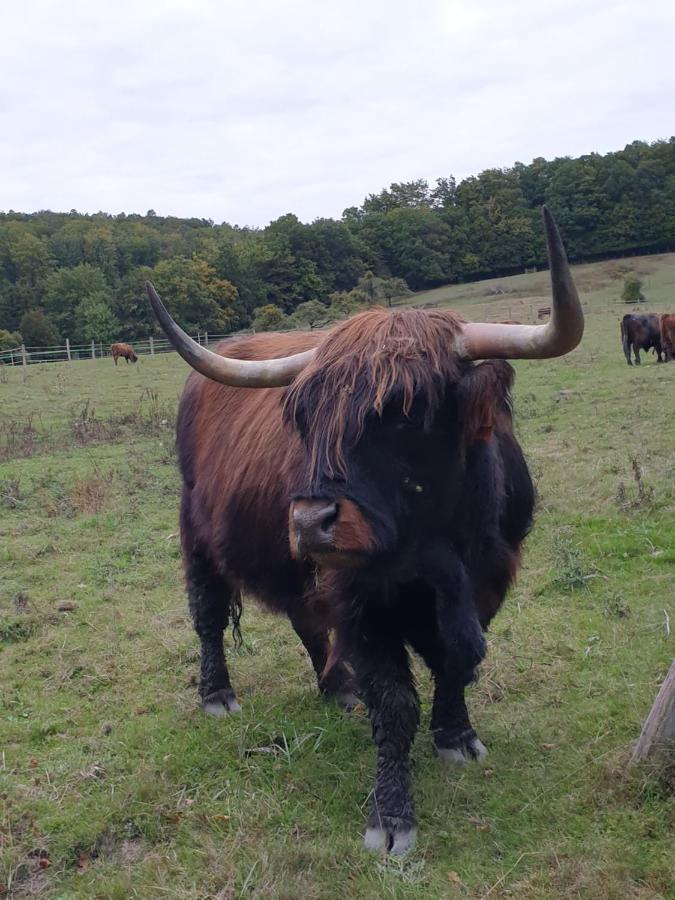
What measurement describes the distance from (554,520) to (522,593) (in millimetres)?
1602

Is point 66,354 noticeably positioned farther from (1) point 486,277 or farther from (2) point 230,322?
(1) point 486,277

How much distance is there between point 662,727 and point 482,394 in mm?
1485

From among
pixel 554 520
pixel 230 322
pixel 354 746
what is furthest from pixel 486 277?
pixel 354 746

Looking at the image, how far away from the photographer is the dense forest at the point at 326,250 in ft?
171

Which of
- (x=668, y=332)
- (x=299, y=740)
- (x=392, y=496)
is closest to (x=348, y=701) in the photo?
(x=299, y=740)

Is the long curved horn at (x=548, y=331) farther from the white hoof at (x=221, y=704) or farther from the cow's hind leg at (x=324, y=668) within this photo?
the white hoof at (x=221, y=704)

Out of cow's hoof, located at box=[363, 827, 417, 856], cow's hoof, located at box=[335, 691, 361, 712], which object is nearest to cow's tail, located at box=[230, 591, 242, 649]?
cow's hoof, located at box=[335, 691, 361, 712]

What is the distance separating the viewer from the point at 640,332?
18188mm

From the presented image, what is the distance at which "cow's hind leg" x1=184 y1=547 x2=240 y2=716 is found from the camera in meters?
4.50

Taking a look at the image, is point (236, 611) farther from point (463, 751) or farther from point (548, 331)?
point (548, 331)

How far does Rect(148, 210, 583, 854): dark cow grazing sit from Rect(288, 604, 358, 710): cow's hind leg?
0.24m

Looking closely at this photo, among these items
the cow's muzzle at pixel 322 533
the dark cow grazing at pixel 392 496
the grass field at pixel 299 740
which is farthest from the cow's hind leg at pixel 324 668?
the cow's muzzle at pixel 322 533

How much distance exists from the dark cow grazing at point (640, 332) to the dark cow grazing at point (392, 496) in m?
15.8

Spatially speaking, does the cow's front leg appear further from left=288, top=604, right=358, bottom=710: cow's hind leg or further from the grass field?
left=288, top=604, right=358, bottom=710: cow's hind leg
